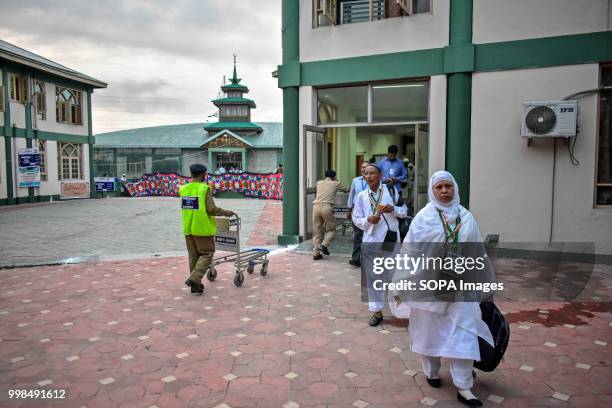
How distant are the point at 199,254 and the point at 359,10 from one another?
20.6 feet

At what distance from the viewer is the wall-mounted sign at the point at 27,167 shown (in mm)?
21203

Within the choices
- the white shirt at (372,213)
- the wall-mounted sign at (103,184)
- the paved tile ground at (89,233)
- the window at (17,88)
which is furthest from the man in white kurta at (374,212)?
the wall-mounted sign at (103,184)

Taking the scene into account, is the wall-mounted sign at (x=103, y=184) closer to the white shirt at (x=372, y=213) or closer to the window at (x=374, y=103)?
the window at (x=374, y=103)

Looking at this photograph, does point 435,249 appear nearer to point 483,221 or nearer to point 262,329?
point 262,329

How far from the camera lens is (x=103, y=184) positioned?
27625mm

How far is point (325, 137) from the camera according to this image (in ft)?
33.9

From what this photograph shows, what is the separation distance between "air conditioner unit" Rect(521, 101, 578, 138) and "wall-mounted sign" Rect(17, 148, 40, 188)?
21488 mm

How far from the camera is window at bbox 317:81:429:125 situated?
360 inches

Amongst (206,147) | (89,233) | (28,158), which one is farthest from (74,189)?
(89,233)

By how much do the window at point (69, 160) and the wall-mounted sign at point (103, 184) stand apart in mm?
1655

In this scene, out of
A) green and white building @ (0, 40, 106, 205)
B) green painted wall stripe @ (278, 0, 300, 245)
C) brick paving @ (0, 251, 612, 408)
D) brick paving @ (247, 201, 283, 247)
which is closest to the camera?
brick paving @ (0, 251, 612, 408)

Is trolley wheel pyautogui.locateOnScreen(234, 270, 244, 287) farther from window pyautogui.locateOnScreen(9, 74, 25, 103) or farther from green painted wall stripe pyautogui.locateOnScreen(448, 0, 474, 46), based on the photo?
window pyautogui.locateOnScreen(9, 74, 25, 103)

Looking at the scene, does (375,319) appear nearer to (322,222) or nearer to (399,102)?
(322,222)

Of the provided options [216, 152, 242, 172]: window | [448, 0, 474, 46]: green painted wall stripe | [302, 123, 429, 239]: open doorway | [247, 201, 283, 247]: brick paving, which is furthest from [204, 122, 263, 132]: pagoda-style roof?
[448, 0, 474, 46]: green painted wall stripe
